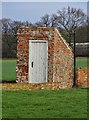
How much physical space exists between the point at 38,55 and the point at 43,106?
731cm

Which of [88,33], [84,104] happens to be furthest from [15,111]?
[88,33]

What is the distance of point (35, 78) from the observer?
17.0m

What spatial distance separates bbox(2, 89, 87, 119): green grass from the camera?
28.7 ft

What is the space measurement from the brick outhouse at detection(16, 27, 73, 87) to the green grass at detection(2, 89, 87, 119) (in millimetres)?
4592

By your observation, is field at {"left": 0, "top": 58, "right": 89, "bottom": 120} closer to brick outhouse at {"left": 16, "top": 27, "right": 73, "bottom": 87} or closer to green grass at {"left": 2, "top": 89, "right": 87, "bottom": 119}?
green grass at {"left": 2, "top": 89, "right": 87, "bottom": 119}

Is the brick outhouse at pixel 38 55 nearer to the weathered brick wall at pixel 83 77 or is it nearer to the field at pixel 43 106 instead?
the weathered brick wall at pixel 83 77

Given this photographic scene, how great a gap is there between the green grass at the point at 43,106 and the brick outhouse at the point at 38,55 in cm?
459

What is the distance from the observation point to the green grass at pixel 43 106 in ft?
28.7

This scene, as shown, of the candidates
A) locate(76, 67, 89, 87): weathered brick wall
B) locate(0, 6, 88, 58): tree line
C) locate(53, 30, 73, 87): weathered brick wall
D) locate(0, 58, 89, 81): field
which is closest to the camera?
locate(53, 30, 73, 87): weathered brick wall

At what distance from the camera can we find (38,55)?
1709 centimetres

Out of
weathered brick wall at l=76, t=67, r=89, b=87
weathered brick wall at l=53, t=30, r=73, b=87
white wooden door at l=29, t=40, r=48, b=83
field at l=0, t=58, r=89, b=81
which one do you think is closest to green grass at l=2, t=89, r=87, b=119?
white wooden door at l=29, t=40, r=48, b=83

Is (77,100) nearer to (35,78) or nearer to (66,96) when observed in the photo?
(66,96)

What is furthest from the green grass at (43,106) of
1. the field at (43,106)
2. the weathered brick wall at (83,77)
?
the weathered brick wall at (83,77)

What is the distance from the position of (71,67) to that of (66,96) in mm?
7508
